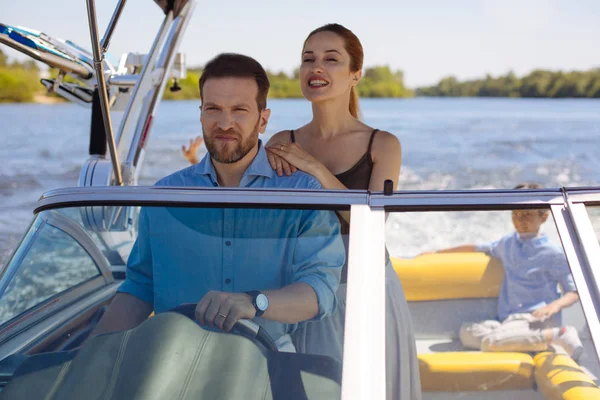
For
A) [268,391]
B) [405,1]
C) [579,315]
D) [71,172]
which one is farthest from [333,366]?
[405,1]

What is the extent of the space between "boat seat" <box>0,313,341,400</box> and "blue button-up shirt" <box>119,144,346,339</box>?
63mm

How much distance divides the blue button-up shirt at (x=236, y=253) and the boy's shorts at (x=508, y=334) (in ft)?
1.27

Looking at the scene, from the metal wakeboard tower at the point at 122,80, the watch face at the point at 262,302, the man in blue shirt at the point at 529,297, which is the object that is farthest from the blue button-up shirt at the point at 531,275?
the metal wakeboard tower at the point at 122,80

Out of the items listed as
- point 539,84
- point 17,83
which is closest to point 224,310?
point 539,84

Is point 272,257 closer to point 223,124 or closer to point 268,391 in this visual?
point 268,391

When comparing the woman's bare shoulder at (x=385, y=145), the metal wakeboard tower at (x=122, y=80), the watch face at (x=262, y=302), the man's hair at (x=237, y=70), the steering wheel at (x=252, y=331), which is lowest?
the steering wheel at (x=252, y=331)

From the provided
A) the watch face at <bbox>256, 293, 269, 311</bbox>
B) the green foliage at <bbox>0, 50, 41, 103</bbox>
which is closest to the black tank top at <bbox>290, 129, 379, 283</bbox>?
the watch face at <bbox>256, 293, 269, 311</bbox>

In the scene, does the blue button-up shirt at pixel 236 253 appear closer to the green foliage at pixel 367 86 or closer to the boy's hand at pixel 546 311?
the boy's hand at pixel 546 311

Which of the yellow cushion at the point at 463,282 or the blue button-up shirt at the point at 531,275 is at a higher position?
the yellow cushion at the point at 463,282

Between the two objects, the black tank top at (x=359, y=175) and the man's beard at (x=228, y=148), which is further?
the black tank top at (x=359, y=175)

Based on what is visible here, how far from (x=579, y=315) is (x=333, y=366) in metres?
0.43

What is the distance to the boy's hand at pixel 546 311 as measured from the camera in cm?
123

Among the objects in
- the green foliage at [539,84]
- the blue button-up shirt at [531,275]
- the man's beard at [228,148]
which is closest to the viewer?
the blue button-up shirt at [531,275]

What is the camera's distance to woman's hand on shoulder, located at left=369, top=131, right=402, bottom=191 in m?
1.96
